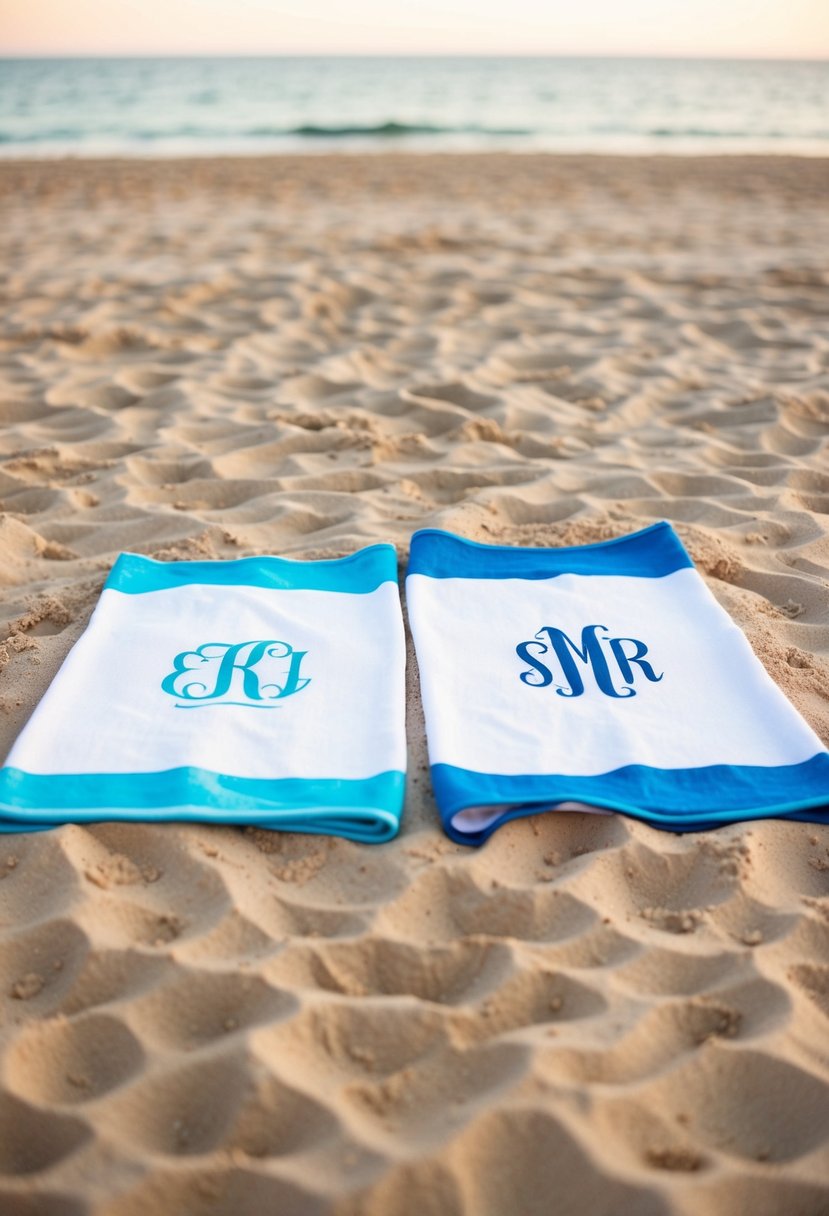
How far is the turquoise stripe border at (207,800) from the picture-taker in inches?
67.6

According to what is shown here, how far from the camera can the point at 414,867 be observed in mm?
1663

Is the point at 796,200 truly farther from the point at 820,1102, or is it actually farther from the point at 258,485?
the point at 820,1102

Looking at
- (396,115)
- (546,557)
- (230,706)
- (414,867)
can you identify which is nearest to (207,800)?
(230,706)

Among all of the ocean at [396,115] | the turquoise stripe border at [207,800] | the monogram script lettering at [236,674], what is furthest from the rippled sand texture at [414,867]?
the ocean at [396,115]

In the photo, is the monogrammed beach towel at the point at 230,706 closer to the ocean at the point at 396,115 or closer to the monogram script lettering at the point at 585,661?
the monogram script lettering at the point at 585,661

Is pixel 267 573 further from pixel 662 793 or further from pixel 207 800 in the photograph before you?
pixel 662 793

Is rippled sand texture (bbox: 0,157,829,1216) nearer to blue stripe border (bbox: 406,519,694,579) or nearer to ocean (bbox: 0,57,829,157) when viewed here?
blue stripe border (bbox: 406,519,694,579)

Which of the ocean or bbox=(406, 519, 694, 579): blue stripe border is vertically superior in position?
bbox=(406, 519, 694, 579): blue stripe border

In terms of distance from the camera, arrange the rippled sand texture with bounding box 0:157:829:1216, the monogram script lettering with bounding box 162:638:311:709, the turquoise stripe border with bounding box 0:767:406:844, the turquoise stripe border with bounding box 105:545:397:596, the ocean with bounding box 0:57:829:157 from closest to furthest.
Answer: the rippled sand texture with bounding box 0:157:829:1216 < the turquoise stripe border with bounding box 0:767:406:844 < the monogram script lettering with bounding box 162:638:311:709 < the turquoise stripe border with bounding box 105:545:397:596 < the ocean with bounding box 0:57:829:157

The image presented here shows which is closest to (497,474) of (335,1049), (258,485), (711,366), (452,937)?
(258,485)

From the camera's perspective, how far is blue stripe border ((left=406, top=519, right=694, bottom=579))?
250 centimetres

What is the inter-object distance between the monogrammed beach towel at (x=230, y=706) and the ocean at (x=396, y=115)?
39.4 ft

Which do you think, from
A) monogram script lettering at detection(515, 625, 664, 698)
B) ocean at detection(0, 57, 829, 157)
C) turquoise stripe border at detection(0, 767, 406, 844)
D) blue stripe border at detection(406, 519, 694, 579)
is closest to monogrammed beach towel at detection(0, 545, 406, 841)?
turquoise stripe border at detection(0, 767, 406, 844)

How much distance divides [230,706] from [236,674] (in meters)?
0.12
